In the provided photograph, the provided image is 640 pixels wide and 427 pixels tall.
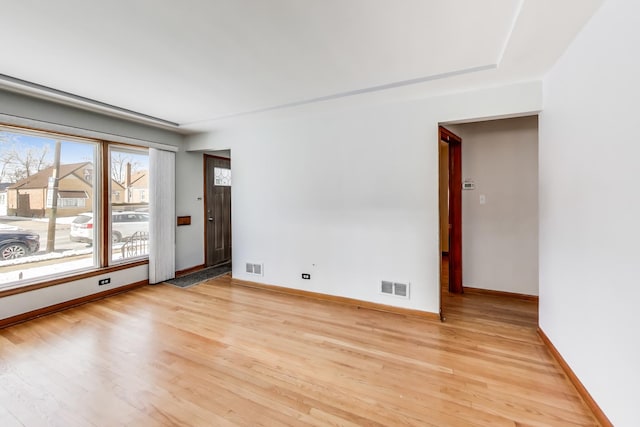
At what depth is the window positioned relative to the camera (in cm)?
308

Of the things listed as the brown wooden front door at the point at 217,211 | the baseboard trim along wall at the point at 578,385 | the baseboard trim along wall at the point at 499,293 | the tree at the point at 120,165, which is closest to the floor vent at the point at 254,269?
the brown wooden front door at the point at 217,211

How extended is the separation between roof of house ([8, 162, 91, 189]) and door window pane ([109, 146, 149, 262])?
47 cm

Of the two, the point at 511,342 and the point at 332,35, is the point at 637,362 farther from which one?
the point at 332,35

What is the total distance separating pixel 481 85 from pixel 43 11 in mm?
3572

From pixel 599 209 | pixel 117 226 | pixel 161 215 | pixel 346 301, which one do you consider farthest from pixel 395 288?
pixel 117 226

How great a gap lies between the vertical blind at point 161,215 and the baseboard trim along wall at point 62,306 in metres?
0.36

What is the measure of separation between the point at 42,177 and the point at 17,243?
0.83 m

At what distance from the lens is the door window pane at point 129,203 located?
4055mm

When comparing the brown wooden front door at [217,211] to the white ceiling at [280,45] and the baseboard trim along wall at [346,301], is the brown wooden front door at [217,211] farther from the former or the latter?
the white ceiling at [280,45]

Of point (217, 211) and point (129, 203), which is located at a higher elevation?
point (129, 203)

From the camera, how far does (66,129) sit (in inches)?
130

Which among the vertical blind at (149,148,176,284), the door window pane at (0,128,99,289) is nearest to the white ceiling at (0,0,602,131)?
the door window pane at (0,128,99,289)

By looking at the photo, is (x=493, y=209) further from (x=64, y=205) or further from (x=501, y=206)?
(x=64, y=205)

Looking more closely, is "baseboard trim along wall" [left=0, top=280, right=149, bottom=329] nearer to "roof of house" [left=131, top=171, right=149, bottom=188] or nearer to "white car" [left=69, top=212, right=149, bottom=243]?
"white car" [left=69, top=212, right=149, bottom=243]
